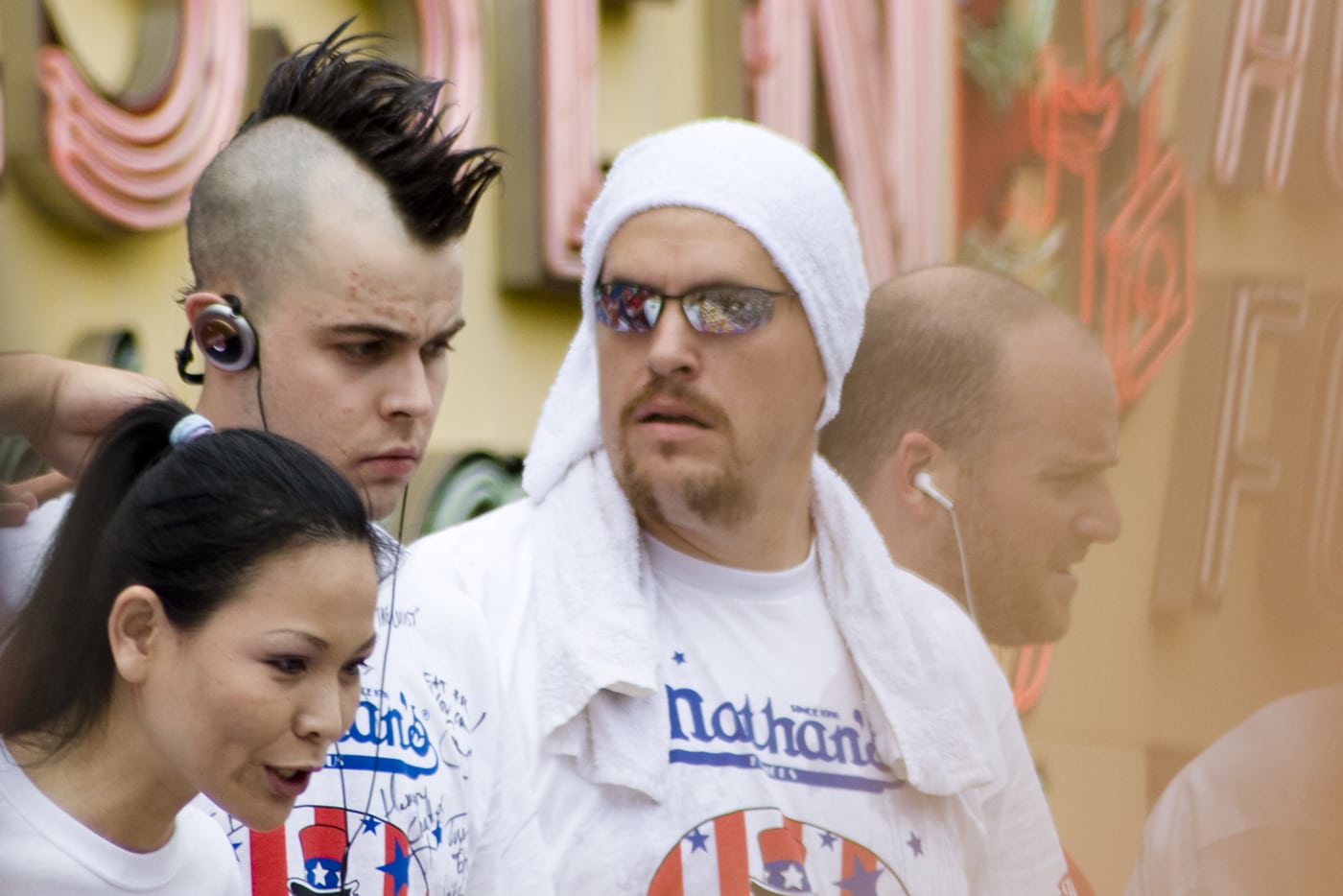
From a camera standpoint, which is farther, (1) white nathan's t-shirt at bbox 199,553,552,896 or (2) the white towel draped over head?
(2) the white towel draped over head

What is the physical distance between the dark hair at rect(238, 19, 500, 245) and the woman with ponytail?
531 mm

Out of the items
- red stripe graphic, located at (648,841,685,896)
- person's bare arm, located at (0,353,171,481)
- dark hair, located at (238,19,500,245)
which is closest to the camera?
person's bare arm, located at (0,353,171,481)

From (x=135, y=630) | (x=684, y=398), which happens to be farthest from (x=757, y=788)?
(x=135, y=630)

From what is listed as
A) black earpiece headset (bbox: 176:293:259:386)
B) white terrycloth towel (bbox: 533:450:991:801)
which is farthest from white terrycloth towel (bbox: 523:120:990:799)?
black earpiece headset (bbox: 176:293:259:386)

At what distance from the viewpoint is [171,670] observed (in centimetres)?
151

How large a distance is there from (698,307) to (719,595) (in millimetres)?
371

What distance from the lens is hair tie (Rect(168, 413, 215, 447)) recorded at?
5.25 ft

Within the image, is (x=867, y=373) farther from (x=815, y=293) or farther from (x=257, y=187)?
(x=257, y=187)

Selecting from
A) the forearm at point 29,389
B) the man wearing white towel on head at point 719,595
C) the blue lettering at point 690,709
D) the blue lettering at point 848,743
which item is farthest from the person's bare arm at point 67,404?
the blue lettering at point 848,743

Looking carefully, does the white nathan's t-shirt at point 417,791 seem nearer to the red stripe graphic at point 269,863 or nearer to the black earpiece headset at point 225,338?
the red stripe graphic at point 269,863

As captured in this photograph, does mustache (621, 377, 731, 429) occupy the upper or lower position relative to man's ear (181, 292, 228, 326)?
upper

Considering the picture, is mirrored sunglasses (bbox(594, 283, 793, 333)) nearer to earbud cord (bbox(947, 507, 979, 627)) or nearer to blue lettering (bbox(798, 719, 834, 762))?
blue lettering (bbox(798, 719, 834, 762))

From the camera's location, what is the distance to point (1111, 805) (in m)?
4.42

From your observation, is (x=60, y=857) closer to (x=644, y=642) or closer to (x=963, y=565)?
(x=644, y=642)
